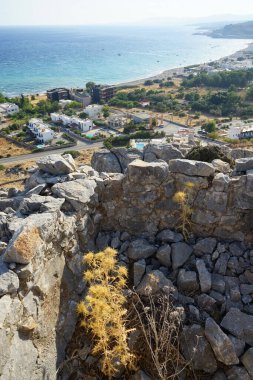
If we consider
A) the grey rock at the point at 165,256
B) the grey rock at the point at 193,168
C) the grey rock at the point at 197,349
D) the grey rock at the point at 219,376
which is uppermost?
the grey rock at the point at 193,168

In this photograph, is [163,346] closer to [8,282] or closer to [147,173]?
[8,282]

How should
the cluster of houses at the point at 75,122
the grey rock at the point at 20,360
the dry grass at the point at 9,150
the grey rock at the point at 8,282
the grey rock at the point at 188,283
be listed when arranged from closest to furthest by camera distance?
1. the grey rock at the point at 20,360
2. the grey rock at the point at 8,282
3. the grey rock at the point at 188,283
4. the dry grass at the point at 9,150
5. the cluster of houses at the point at 75,122

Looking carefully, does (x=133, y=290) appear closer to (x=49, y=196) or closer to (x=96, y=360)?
(x=96, y=360)

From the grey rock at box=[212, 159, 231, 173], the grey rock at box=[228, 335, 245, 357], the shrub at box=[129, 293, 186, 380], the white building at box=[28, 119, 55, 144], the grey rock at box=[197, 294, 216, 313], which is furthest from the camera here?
the white building at box=[28, 119, 55, 144]

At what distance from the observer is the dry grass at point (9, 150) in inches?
2459

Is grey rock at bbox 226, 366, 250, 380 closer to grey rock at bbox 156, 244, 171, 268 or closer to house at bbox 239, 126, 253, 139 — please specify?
grey rock at bbox 156, 244, 171, 268

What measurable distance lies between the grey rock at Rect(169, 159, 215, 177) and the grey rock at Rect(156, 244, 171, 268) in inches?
140

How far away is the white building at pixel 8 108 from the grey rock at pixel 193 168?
84.3m

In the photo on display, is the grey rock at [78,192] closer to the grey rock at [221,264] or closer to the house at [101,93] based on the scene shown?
the grey rock at [221,264]

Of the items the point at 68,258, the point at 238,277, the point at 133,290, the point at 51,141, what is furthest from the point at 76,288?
the point at 51,141

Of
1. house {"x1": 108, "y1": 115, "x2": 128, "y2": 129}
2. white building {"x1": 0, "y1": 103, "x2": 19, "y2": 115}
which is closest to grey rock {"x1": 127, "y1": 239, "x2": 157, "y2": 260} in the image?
house {"x1": 108, "y1": 115, "x2": 128, "y2": 129}

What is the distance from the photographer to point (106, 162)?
72.0 ft

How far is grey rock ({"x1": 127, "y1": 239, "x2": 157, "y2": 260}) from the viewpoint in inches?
604

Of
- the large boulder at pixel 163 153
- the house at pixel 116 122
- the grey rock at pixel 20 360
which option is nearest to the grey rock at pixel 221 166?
the large boulder at pixel 163 153
